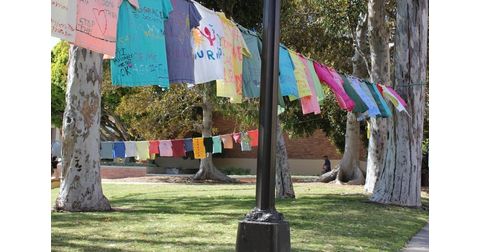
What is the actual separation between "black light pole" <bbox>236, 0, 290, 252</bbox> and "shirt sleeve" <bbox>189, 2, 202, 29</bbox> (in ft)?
6.01

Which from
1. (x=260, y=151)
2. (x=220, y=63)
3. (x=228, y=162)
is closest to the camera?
(x=260, y=151)

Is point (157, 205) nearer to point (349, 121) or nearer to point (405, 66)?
point (405, 66)

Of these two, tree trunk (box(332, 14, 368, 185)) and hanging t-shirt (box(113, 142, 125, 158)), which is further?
tree trunk (box(332, 14, 368, 185))

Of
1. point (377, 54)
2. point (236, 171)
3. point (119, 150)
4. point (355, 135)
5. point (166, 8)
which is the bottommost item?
point (236, 171)

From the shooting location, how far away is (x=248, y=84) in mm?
9352

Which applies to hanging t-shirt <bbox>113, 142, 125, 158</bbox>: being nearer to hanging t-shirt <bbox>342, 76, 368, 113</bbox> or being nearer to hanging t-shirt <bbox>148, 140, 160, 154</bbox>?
hanging t-shirt <bbox>148, 140, 160, 154</bbox>

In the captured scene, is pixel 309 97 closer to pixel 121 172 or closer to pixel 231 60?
pixel 231 60

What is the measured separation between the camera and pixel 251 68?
9.43 m

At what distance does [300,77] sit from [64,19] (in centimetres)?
565

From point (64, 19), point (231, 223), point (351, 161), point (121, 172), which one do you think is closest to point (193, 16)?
point (64, 19)

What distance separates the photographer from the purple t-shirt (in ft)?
24.1

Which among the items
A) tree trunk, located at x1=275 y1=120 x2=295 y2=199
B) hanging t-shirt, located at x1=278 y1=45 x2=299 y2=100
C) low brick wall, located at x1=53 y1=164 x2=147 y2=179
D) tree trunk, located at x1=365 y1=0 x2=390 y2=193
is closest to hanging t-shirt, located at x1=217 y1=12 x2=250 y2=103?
hanging t-shirt, located at x1=278 y1=45 x2=299 y2=100

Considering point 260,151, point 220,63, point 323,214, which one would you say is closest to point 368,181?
point 323,214

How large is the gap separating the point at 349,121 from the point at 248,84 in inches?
610
